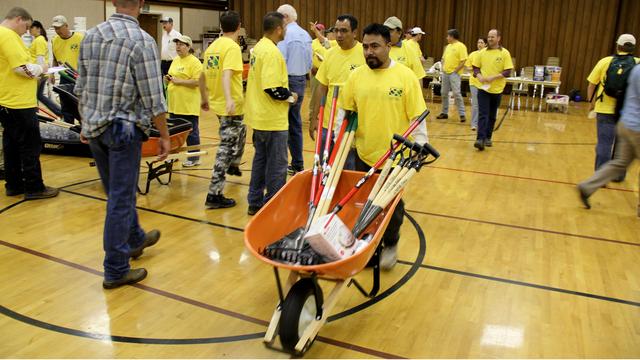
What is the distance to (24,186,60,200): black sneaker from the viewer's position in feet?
16.7

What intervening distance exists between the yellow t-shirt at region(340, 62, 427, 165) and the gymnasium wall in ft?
43.6

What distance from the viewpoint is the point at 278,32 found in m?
4.62

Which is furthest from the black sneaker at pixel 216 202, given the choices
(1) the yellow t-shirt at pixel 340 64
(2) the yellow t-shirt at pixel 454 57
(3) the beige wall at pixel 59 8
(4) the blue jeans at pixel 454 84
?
(3) the beige wall at pixel 59 8

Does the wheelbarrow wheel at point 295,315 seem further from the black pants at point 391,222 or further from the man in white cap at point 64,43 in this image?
the man in white cap at point 64,43

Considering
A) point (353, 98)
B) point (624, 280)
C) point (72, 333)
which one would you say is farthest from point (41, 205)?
point (624, 280)

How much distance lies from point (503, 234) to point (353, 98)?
1904 millimetres

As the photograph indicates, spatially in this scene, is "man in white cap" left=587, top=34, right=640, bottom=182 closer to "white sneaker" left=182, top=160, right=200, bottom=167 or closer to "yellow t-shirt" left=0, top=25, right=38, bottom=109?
"white sneaker" left=182, top=160, right=200, bottom=167

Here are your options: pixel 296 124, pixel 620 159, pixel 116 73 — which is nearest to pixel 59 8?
pixel 296 124

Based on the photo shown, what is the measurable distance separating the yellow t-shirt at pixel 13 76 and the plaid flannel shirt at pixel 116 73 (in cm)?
207

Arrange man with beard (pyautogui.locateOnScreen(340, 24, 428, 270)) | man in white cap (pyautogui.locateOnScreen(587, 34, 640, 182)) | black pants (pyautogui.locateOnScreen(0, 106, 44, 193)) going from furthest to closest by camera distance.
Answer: man in white cap (pyautogui.locateOnScreen(587, 34, 640, 182)), black pants (pyautogui.locateOnScreen(0, 106, 44, 193)), man with beard (pyautogui.locateOnScreen(340, 24, 428, 270))

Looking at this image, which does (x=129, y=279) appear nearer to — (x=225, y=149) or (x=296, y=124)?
(x=225, y=149)

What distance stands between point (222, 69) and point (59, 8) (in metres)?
10.4

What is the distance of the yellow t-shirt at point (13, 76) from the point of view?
187 inches

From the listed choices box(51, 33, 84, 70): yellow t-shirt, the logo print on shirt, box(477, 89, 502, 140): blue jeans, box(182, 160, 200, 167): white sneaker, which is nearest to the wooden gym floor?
box(182, 160, 200, 167): white sneaker
